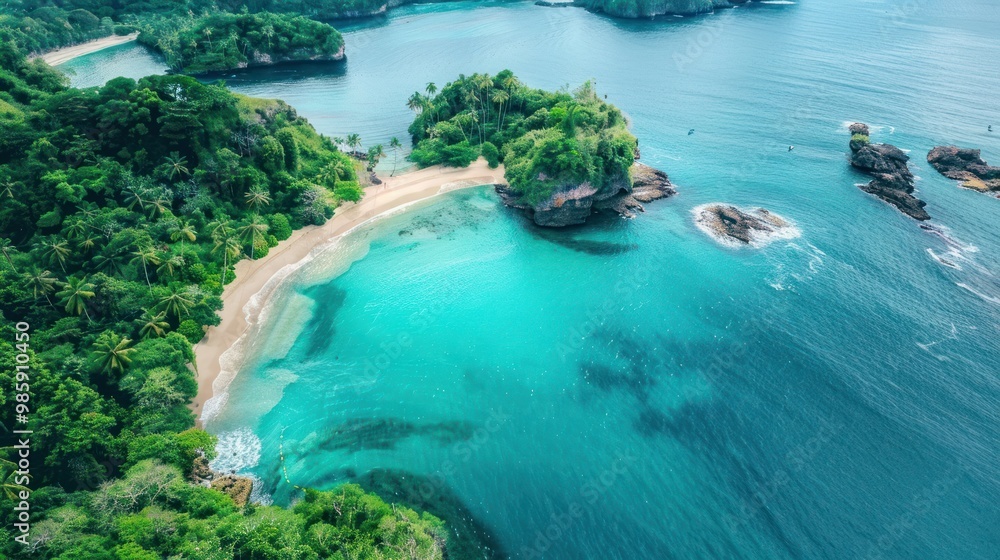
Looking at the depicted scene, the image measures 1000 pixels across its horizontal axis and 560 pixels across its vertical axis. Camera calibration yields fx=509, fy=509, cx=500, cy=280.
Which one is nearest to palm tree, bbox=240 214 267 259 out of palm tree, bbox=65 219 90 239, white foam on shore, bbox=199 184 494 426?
white foam on shore, bbox=199 184 494 426

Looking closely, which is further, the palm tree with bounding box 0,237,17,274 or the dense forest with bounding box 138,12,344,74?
the dense forest with bounding box 138,12,344,74

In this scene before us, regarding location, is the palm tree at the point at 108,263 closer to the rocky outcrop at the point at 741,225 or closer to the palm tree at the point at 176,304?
the palm tree at the point at 176,304

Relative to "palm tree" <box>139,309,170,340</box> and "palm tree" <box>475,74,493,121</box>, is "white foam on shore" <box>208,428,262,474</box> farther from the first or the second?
"palm tree" <box>475,74,493,121</box>

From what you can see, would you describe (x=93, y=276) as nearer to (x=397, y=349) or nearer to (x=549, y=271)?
(x=397, y=349)

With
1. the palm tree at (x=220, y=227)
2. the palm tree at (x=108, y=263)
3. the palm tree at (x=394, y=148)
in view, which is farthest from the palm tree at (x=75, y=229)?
the palm tree at (x=394, y=148)

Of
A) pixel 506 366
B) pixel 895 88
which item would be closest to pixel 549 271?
pixel 506 366

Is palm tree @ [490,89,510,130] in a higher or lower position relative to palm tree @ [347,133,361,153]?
higher
